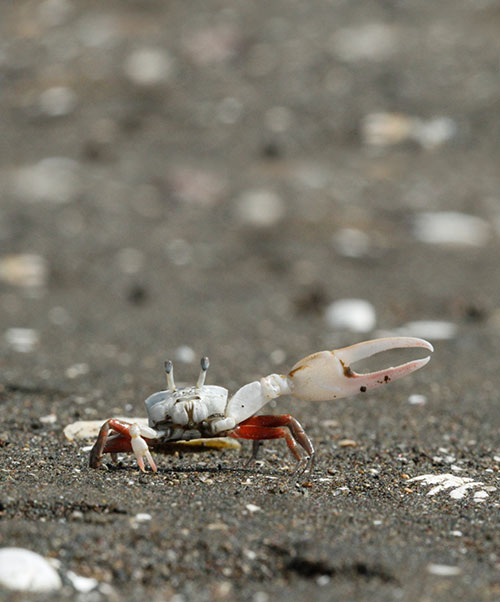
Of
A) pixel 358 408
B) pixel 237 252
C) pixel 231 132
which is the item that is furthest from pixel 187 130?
pixel 358 408

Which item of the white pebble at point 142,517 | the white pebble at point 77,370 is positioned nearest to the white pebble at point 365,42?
the white pebble at point 77,370

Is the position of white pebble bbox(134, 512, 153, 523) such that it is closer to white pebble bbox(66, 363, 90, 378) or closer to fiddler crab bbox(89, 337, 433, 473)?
fiddler crab bbox(89, 337, 433, 473)

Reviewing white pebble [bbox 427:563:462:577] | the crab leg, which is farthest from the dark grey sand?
the crab leg

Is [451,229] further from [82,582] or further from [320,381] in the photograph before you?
[82,582]

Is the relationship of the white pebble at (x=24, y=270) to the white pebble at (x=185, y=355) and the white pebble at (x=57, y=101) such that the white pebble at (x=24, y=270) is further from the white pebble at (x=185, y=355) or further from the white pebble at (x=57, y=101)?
the white pebble at (x=57, y=101)

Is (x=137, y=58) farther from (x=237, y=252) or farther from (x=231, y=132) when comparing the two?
(x=237, y=252)

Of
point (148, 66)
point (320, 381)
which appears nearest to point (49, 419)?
point (320, 381)
